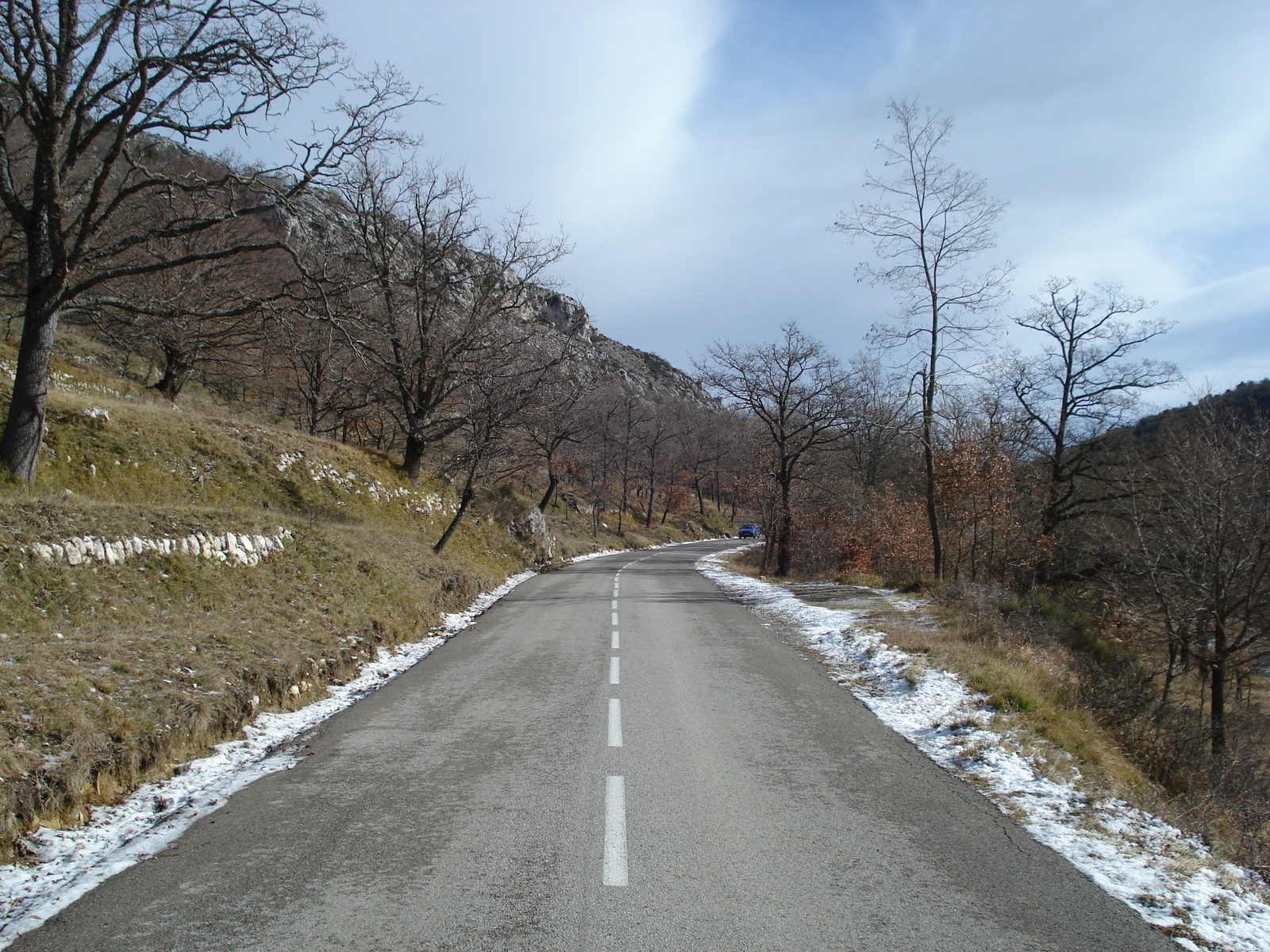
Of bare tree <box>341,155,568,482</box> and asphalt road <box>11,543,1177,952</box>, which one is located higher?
bare tree <box>341,155,568,482</box>

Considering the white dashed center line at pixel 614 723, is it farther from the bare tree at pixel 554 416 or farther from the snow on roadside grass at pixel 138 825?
the bare tree at pixel 554 416

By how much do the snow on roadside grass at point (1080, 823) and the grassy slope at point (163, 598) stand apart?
6.24 m

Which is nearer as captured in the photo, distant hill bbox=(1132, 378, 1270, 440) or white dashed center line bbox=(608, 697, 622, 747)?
white dashed center line bbox=(608, 697, 622, 747)

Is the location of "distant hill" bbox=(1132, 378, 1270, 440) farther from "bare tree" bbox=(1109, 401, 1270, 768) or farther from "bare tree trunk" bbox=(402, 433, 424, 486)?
"bare tree trunk" bbox=(402, 433, 424, 486)

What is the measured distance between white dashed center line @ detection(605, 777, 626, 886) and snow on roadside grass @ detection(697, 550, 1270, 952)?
106 inches

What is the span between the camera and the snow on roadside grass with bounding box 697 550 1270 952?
12.0 ft

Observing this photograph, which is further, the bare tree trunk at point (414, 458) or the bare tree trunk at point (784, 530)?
the bare tree trunk at point (784, 530)

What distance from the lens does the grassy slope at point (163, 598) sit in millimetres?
5043

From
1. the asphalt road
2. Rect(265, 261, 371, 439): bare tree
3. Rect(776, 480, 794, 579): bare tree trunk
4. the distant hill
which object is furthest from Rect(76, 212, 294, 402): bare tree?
the distant hill

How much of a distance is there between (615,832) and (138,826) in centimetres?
302

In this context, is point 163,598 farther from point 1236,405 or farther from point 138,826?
point 1236,405

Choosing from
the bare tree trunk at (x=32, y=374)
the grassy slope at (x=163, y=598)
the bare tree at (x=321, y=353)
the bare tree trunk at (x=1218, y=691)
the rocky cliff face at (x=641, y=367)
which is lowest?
the bare tree trunk at (x=1218, y=691)

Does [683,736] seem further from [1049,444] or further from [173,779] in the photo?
[1049,444]

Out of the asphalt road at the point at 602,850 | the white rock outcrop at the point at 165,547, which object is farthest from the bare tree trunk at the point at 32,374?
the asphalt road at the point at 602,850
